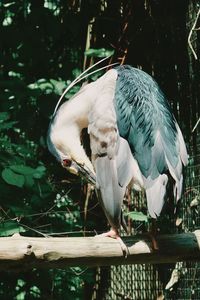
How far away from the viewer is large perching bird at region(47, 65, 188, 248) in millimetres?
2129

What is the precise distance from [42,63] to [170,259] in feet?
5.23

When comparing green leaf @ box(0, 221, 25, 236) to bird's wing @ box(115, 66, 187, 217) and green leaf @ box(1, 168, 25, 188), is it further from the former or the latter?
bird's wing @ box(115, 66, 187, 217)

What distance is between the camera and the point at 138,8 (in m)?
3.32

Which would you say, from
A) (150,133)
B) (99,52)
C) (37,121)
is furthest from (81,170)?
(99,52)

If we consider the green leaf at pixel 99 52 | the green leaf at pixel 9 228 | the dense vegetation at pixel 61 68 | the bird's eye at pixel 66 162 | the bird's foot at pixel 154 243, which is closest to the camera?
the bird's foot at pixel 154 243

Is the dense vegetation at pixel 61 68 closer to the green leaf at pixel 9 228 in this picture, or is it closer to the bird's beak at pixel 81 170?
the green leaf at pixel 9 228

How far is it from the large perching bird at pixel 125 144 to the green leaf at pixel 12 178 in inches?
6.6

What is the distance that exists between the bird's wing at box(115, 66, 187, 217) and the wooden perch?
0.12 m

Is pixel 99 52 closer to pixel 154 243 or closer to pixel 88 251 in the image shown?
pixel 154 243

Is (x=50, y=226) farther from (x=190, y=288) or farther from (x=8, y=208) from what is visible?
(x=190, y=288)

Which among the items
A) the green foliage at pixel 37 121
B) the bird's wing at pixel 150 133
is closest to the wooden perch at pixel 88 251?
the bird's wing at pixel 150 133

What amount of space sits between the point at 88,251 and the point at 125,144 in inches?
20.1

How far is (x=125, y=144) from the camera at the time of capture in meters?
2.23

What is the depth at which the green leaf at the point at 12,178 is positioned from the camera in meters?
2.39
